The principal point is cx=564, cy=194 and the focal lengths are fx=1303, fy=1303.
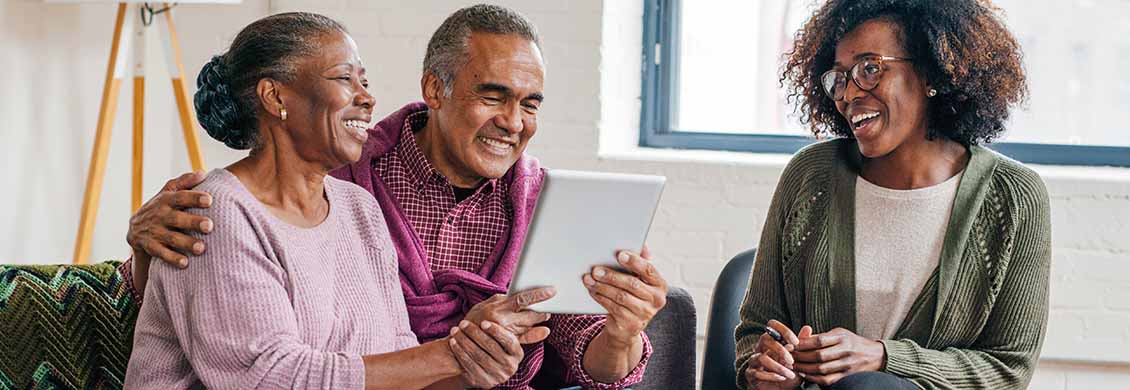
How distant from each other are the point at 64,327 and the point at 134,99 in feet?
4.85

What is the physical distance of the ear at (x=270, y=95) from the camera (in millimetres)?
1817

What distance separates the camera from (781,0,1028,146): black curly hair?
7.13 ft

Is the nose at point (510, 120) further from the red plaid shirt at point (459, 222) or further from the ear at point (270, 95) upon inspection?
the ear at point (270, 95)

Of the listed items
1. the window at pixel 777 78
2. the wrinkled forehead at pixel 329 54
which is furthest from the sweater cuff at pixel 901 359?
the window at pixel 777 78

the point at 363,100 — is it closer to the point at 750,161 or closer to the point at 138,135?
the point at 138,135

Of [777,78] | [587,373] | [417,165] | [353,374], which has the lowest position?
[587,373]

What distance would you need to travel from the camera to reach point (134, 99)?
10.7 ft

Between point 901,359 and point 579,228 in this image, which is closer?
point 579,228

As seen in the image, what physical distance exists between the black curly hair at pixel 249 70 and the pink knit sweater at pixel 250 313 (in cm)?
8

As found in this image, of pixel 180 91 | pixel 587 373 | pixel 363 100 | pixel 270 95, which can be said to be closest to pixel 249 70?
pixel 270 95

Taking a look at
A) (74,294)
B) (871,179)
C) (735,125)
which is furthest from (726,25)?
(74,294)

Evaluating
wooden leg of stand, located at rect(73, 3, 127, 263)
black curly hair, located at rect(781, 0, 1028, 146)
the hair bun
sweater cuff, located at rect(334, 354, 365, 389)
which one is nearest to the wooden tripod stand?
wooden leg of stand, located at rect(73, 3, 127, 263)

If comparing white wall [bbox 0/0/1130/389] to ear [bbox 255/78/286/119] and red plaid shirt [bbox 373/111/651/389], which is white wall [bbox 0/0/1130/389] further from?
ear [bbox 255/78/286/119]

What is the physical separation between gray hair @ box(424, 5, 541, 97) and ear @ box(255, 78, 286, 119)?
413 millimetres
